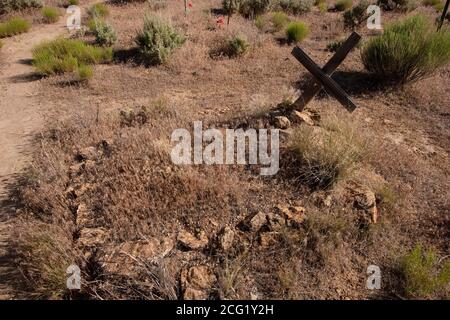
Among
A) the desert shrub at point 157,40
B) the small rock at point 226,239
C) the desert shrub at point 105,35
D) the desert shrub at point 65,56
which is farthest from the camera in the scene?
the desert shrub at point 105,35

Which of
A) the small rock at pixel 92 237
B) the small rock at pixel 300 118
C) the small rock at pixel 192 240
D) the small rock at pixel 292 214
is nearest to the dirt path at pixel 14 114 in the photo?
the small rock at pixel 92 237

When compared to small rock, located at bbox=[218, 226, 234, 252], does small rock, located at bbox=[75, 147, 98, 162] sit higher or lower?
higher

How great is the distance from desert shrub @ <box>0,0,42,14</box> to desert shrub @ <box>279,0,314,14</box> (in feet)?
27.2

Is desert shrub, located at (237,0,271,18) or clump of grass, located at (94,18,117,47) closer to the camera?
clump of grass, located at (94,18,117,47)

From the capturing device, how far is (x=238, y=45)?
24.2 feet

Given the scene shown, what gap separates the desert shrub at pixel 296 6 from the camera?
1059 centimetres

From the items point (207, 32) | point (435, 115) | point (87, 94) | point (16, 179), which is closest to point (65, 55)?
point (87, 94)

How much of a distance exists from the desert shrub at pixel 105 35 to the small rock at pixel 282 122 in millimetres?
5640

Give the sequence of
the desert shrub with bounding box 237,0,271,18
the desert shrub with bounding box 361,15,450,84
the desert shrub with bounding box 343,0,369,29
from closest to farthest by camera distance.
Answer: the desert shrub with bounding box 361,15,450,84 < the desert shrub with bounding box 343,0,369,29 < the desert shrub with bounding box 237,0,271,18

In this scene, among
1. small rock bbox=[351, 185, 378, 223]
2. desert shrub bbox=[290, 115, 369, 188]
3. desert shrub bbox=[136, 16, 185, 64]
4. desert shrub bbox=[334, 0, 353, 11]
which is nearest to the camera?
small rock bbox=[351, 185, 378, 223]

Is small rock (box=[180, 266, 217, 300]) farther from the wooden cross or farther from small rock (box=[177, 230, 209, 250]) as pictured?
the wooden cross

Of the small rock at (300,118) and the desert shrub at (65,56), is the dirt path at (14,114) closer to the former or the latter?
the desert shrub at (65,56)

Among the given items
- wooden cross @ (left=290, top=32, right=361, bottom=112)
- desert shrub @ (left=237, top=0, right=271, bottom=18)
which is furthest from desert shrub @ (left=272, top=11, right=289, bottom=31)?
wooden cross @ (left=290, top=32, right=361, bottom=112)

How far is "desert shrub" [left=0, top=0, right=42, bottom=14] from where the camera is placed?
35.2 ft
